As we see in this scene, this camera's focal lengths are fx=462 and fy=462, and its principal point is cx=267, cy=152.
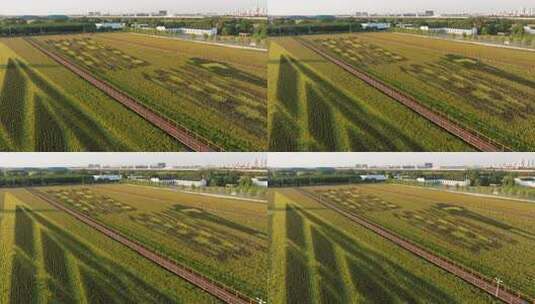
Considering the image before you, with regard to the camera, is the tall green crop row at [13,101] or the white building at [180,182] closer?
the tall green crop row at [13,101]

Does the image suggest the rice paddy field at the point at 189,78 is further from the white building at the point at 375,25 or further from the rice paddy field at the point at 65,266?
the rice paddy field at the point at 65,266

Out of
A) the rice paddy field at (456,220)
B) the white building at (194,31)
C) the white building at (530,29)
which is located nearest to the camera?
the white building at (530,29)

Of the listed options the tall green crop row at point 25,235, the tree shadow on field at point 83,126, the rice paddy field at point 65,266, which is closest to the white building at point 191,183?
the tree shadow on field at point 83,126

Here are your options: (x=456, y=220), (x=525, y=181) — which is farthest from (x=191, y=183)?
(x=525, y=181)

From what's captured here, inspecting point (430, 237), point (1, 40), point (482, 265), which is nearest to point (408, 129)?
point (430, 237)

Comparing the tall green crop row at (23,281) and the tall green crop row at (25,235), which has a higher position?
the tall green crop row at (25,235)

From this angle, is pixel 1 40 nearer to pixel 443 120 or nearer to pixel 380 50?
pixel 380 50
